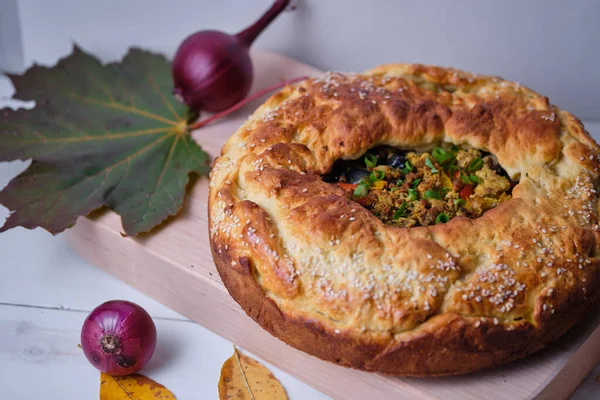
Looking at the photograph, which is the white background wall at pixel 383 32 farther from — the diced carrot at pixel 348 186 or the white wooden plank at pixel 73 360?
the white wooden plank at pixel 73 360

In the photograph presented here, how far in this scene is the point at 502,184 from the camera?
322 cm

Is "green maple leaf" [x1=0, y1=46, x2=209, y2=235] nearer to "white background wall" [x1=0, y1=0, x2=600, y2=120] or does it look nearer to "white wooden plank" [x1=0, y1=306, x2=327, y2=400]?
"white wooden plank" [x1=0, y1=306, x2=327, y2=400]

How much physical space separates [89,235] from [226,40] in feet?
4.54

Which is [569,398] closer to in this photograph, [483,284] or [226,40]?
[483,284]

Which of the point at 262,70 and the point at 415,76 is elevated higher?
the point at 415,76

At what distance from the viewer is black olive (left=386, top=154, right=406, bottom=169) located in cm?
339

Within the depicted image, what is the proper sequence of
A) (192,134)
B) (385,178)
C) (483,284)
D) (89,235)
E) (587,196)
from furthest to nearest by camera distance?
1. (192,134)
2. (89,235)
3. (385,178)
4. (587,196)
5. (483,284)

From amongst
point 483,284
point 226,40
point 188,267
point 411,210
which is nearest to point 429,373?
point 483,284

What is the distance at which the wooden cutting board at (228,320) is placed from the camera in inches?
112

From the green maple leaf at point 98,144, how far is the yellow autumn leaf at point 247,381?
77 cm

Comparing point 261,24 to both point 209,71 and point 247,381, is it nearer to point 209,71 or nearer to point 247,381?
point 209,71

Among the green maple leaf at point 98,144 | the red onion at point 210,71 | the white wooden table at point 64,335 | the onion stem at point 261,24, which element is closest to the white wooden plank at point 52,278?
the white wooden table at point 64,335

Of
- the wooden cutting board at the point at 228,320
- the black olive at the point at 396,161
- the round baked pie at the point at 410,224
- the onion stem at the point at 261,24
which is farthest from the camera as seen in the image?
the onion stem at the point at 261,24

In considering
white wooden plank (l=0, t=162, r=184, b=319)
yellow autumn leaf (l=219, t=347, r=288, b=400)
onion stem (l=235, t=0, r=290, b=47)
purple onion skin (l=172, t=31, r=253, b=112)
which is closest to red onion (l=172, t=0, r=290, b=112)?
purple onion skin (l=172, t=31, r=253, b=112)
